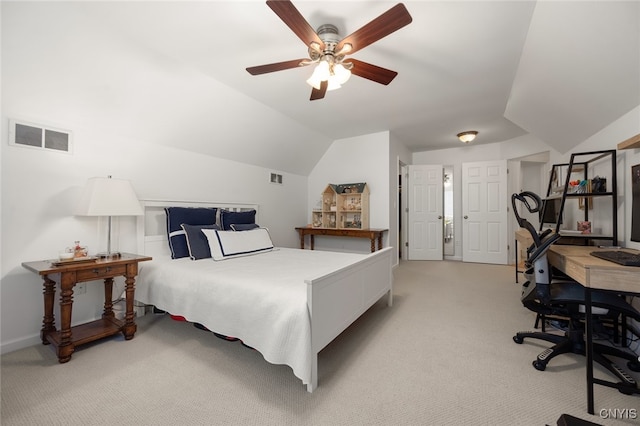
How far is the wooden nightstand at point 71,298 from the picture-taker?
6.26 feet

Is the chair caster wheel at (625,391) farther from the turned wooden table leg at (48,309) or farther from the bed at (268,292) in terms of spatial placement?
the turned wooden table leg at (48,309)

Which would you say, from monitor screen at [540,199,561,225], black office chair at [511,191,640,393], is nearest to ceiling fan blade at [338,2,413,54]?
black office chair at [511,191,640,393]

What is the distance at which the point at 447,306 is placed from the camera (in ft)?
9.93

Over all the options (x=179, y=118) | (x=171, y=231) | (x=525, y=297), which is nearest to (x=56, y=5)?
(x=179, y=118)

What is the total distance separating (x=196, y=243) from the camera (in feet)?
8.87

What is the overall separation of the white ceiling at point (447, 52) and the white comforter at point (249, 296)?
1803 mm

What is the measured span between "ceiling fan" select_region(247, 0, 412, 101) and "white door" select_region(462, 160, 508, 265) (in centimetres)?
436

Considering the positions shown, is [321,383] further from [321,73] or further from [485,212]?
[485,212]

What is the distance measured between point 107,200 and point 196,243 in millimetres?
824

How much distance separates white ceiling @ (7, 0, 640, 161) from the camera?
1.84 meters

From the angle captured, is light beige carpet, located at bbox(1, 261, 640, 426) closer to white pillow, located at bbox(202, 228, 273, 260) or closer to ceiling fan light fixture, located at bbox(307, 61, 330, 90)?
white pillow, located at bbox(202, 228, 273, 260)

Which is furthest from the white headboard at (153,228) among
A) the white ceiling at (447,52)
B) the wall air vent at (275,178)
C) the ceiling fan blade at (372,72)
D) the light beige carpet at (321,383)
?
the ceiling fan blade at (372,72)

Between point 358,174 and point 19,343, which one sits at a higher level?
point 358,174

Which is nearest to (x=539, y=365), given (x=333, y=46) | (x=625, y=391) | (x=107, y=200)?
(x=625, y=391)
